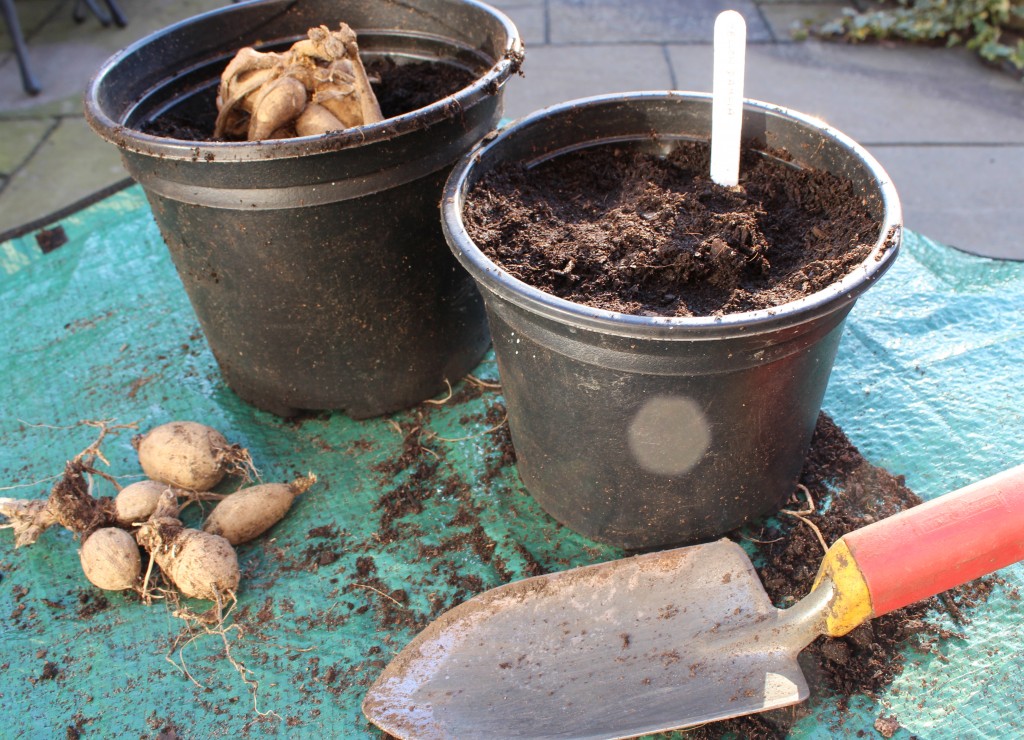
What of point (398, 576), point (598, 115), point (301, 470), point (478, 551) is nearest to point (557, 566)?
point (478, 551)

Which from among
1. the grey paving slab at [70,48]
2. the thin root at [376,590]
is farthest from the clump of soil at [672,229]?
the grey paving slab at [70,48]

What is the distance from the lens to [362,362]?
208cm

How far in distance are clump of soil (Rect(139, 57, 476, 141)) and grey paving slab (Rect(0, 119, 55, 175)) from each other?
7.03 feet

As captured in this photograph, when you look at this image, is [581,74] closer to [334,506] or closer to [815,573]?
[334,506]

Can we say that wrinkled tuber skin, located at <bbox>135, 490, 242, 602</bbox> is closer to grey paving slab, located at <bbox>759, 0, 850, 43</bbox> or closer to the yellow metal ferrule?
the yellow metal ferrule

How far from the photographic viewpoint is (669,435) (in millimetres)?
1535

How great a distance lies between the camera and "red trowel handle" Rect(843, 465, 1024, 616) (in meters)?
1.25

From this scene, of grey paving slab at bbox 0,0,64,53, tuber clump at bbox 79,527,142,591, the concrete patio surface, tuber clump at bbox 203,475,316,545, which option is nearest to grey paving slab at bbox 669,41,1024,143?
the concrete patio surface

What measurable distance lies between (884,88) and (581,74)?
1.43 metres

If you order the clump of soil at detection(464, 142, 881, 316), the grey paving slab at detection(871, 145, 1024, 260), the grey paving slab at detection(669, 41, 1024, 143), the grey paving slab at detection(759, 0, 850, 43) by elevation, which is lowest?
the grey paving slab at detection(871, 145, 1024, 260)

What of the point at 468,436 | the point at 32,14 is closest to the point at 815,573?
the point at 468,436

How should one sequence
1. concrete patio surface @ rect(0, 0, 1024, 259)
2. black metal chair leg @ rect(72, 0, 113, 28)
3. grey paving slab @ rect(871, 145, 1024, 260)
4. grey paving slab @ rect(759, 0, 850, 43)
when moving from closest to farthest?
grey paving slab @ rect(871, 145, 1024, 260) < concrete patio surface @ rect(0, 0, 1024, 259) < grey paving slab @ rect(759, 0, 850, 43) < black metal chair leg @ rect(72, 0, 113, 28)

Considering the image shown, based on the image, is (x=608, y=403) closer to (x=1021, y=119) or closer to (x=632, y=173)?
(x=632, y=173)

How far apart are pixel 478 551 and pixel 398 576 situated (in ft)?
0.60
